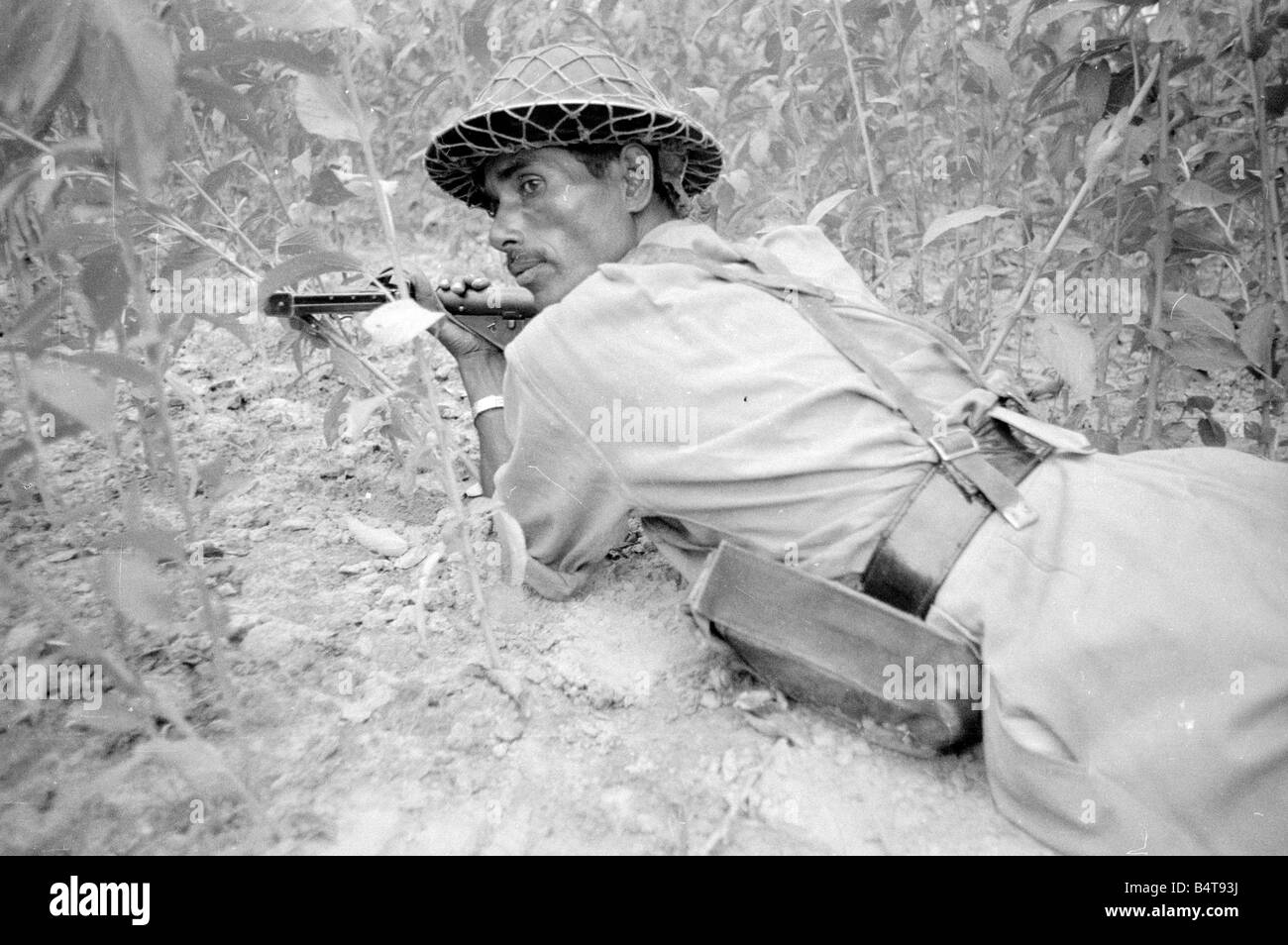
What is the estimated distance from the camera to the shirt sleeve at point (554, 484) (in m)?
1.64

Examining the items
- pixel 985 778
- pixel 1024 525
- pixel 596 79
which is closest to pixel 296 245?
pixel 596 79

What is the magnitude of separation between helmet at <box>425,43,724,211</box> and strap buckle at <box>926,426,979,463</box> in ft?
2.88

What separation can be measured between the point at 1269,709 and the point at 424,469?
2.06m

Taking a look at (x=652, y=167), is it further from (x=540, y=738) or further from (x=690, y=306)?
(x=540, y=738)

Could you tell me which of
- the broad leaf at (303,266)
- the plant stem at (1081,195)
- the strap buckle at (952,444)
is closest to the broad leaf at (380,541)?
the broad leaf at (303,266)

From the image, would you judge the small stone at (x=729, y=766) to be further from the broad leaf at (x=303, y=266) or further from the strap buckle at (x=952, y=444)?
the broad leaf at (x=303, y=266)

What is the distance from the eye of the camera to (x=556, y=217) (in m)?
1.94

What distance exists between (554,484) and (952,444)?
695mm

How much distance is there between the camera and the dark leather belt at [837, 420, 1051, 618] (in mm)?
1432

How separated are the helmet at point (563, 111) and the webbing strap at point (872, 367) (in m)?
0.32

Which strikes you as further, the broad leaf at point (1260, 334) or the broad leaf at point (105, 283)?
the broad leaf at point (1260, 334)

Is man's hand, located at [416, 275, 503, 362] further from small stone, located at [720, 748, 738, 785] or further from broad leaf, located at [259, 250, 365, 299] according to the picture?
small stone, located at [720, 748, 738, 785]

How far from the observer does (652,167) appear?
2.05m

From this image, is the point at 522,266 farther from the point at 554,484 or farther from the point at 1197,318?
the point at 1197,318
